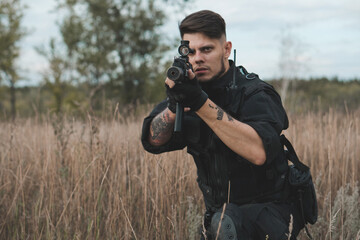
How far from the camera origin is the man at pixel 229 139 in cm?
167

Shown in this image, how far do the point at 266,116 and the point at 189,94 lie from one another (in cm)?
43

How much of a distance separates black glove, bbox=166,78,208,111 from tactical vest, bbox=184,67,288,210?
33cm

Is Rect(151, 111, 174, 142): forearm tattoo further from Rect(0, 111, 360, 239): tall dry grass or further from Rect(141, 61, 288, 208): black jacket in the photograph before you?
Rect(0, 111, 360, 239): tall dry grass

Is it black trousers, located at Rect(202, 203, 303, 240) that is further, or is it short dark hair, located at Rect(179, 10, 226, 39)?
short dark hair, located at Rect(179, 10, 226, 39)

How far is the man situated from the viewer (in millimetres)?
1671

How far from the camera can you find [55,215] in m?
3.01

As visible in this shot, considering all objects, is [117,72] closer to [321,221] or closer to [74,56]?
[74,56]

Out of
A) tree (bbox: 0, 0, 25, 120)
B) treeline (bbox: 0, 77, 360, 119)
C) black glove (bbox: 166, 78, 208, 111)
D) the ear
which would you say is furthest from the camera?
tree (bbox: 0, 0, 25, 120)

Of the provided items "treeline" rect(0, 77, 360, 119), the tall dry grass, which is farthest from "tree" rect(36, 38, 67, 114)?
the tall dry grass

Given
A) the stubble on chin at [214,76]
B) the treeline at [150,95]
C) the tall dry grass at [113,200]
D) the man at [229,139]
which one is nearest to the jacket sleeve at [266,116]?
the man at [229,139]

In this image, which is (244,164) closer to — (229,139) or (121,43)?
(229,139)

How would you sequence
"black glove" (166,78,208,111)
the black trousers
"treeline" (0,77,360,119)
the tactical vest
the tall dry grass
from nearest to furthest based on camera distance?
"black glove" (166,78,208,111), the black trousers, the tactical vest, the tall dry grass, "treeline" (0,77,360,119)

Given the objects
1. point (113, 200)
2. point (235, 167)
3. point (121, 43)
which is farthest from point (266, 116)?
point (121, 43)

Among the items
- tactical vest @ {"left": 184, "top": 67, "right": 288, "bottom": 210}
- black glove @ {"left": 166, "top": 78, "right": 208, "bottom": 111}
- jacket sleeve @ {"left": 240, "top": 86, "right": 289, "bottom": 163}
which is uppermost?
black glove @ {"left": 166, "top": 78, "right": 208, "bottom": 111}
